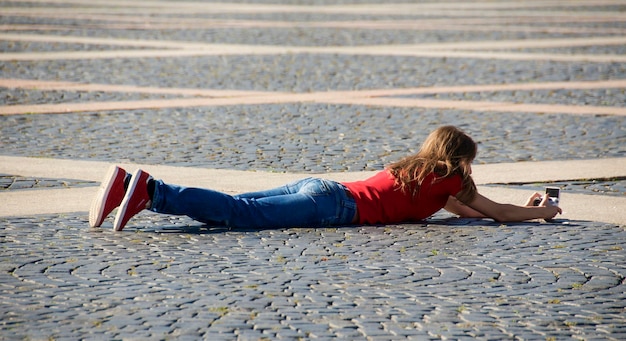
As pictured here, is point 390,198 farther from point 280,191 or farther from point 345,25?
point 345,25

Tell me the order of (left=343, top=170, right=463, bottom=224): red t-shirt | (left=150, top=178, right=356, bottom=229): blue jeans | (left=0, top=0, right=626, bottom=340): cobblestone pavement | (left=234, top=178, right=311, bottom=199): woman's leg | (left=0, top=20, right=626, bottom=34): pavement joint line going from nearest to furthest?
1. (left=0, top=0, right=626, bottom=340): cobblestone pavement
2. (left=150, top=178, right=356, bottom=229): blue jeans
3. (left=343, top=170, right=463, bottom=224): red t-shirt
4. (left=234, top=178, right=311, bottom=199): woman's leg
5. (left=0, top=20, right=626, bottom=34): pavement joint line

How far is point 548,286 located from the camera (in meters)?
4.92

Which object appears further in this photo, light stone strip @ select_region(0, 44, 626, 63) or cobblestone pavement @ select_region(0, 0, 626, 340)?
light stone strip @ select_region(0, 44, 626, 63)

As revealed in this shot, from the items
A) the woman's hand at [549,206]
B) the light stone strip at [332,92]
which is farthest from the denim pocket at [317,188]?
the light stone strip at [332,92]

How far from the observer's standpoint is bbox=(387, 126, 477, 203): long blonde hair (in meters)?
6.01

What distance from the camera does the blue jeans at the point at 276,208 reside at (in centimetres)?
595

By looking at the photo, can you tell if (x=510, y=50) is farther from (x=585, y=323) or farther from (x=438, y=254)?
(x=585, y=323)

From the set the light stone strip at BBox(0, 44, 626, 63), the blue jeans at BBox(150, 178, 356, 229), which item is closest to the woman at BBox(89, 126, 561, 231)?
the blue jeans at BBox(150, 178, 356, 229)

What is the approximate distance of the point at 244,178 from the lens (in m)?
7.39

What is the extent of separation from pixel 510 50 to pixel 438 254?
1123cm

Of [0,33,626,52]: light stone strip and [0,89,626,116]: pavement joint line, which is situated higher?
[0,33,626,52]: light stone strip

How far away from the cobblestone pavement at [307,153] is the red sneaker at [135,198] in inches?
4.2

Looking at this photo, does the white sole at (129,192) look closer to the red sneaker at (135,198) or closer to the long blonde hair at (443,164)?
the red sneaker at (135,198)

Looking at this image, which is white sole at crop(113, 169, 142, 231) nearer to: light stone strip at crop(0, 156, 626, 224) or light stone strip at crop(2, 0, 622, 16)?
light stone strip at crop(0, 156, 626, 224)
